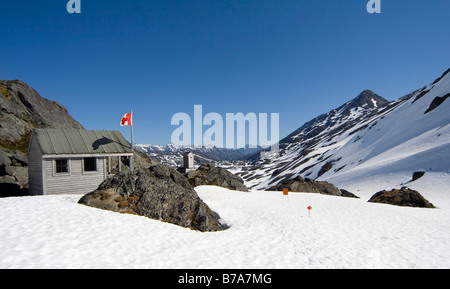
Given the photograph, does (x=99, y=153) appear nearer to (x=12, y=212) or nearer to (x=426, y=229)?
(x=12, y=212)

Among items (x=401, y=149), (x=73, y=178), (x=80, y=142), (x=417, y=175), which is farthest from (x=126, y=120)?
(x=401, y=149)

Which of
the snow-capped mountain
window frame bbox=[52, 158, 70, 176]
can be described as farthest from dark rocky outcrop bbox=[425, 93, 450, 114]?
window frame bbox=[52, 158, 70, 176]

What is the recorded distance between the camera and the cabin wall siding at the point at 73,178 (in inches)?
726

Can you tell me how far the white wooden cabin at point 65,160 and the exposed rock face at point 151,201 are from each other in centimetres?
643

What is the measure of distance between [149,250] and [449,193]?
1471 inches

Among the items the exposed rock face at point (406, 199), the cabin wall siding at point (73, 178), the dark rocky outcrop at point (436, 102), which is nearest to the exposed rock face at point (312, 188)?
the exposed rock face at point (406, 199)

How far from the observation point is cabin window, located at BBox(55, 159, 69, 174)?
19344 millimetres

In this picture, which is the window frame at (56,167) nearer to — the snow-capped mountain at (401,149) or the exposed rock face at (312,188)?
the exposed rock face at (312,188)

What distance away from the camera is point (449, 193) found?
90.2ft

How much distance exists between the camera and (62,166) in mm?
19469

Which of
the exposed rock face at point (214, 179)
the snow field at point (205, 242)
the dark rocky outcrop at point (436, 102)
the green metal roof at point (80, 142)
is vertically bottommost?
the exposed rock face at point (214, 179)

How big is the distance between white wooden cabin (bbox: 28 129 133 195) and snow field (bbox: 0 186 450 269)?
4.52 metres
